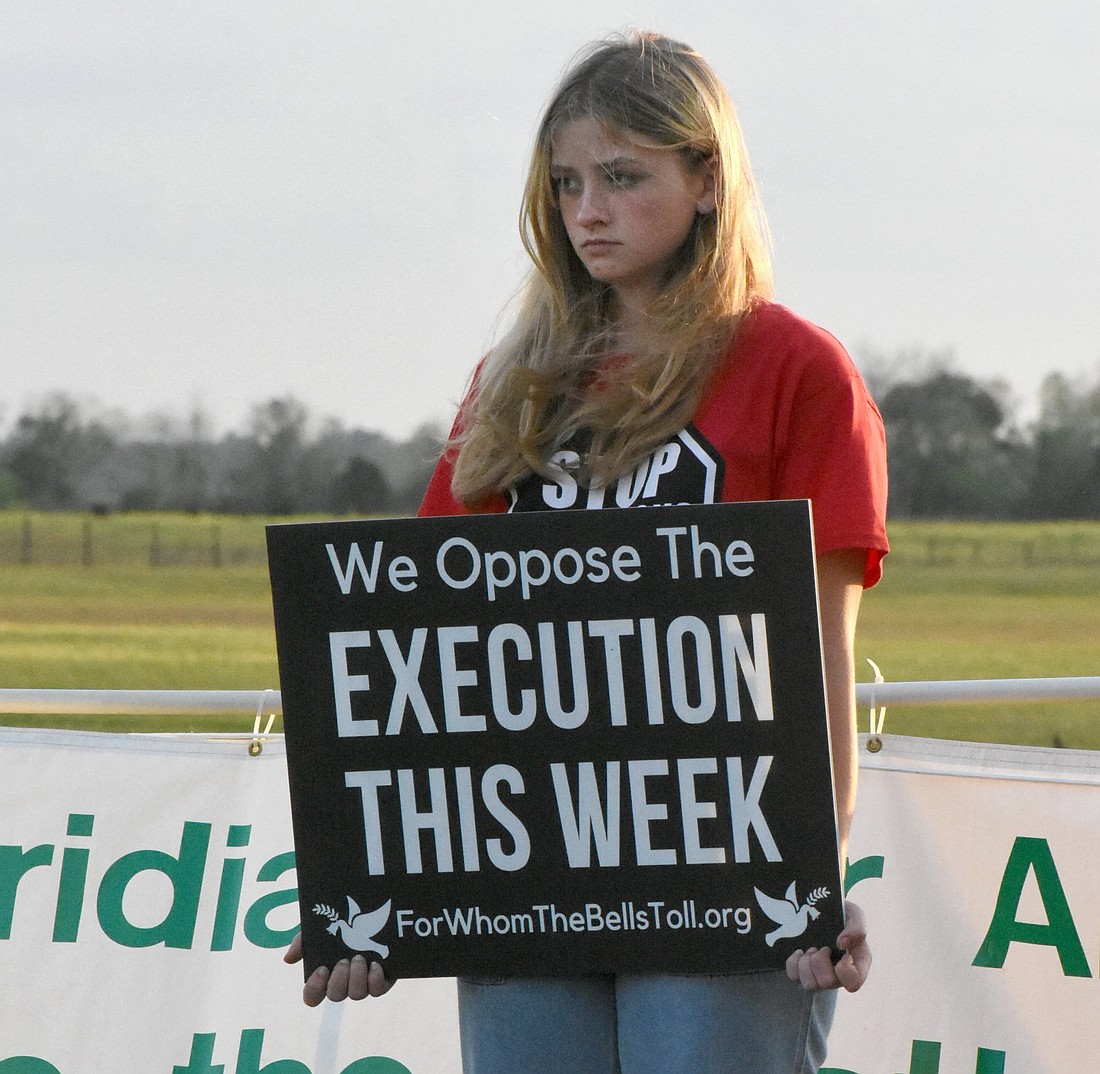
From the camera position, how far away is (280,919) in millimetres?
2938

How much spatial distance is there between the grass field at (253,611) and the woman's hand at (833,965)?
16.3 meters

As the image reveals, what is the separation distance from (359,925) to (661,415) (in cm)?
66

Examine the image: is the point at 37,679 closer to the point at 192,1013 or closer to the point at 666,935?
the point at 192,1013

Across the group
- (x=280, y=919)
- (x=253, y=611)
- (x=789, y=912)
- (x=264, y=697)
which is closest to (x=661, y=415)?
(x=789, y=912)

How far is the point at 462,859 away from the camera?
1743 millimetres

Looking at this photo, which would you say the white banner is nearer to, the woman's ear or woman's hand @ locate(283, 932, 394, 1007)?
woman's hand @ locate(283, 932, 394, 1007)

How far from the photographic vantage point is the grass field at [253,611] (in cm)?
2541

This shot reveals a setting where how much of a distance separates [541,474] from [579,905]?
50 cm

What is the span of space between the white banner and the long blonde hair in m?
1.29

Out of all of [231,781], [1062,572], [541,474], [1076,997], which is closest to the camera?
[541,474]

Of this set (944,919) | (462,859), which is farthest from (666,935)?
(944,919)

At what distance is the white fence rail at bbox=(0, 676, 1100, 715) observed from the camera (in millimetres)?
2797

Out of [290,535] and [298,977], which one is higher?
[290,535]

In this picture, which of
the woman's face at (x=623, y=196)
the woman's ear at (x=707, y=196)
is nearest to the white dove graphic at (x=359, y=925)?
the woman's face at (x=623, y=196)
